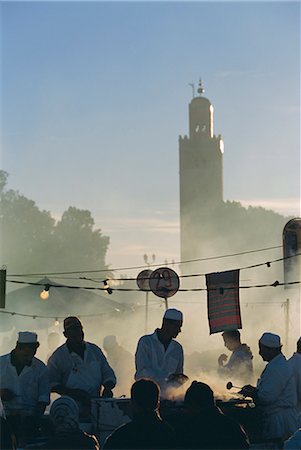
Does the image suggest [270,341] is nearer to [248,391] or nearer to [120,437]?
[248,391]

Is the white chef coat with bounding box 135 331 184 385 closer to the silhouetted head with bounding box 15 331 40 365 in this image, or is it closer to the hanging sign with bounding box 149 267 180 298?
the silhouetted head with bounding box 15 331 40 365

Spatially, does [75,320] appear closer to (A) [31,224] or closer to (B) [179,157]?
(A) [31,224]

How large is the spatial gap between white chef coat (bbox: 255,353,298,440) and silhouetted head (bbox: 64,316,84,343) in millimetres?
2083

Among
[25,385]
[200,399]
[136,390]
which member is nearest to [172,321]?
[25,385]

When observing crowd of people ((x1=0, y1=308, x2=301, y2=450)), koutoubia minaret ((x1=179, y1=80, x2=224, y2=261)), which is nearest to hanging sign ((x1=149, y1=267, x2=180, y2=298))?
crowd of people ((x1=0, y1=308, x2=301, y2=450))

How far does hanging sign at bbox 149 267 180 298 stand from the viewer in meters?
24.1

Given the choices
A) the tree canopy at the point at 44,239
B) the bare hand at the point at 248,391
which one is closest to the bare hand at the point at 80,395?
the bare hand at the point at 248,391

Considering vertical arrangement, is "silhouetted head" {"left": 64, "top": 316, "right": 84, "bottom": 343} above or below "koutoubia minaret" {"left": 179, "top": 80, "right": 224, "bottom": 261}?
below

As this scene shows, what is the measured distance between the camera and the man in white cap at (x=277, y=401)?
10.8 meters

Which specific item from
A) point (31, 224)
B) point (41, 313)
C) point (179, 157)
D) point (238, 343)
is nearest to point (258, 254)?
point (31, 224)

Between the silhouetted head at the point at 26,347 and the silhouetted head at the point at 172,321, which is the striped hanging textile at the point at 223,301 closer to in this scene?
the silhouetted head at the point at 172,321

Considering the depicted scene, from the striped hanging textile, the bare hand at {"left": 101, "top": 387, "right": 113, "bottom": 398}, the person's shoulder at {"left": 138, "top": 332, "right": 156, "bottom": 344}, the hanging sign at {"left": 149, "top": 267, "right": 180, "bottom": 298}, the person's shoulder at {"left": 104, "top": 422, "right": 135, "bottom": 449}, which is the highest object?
the hanging sign at {"left": 149, "top": 267, "right": 180, "bottom": 298}

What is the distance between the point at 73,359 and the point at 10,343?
2121cm

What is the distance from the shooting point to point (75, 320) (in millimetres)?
11727
